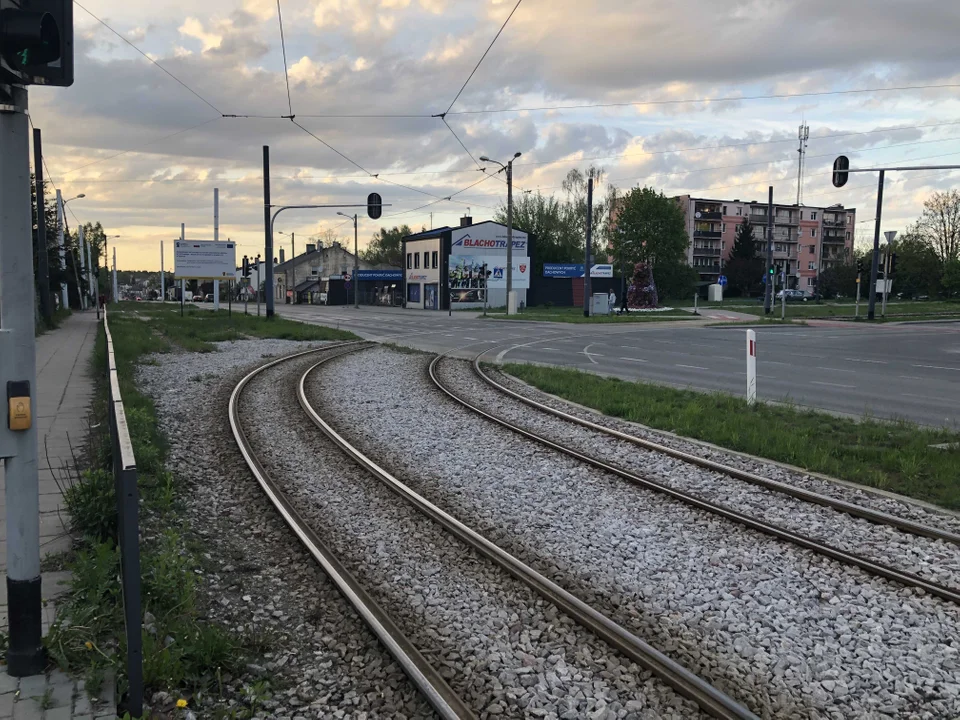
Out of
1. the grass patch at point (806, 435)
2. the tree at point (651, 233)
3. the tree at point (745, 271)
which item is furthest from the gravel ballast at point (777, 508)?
the tree at point (745, 271)

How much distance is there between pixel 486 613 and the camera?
5.07 meters

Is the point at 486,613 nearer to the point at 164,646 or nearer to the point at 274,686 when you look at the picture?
the point at 274,686

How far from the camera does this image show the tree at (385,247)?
5217 inches

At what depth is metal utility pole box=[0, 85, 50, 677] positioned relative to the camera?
3789 mm

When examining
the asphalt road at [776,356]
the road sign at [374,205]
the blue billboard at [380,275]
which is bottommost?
the asphalt road at [776,356]

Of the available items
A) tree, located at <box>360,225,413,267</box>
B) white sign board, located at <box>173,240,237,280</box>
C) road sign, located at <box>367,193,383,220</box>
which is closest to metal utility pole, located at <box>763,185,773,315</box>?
road sign, located at <box>367,193,383,220</box>

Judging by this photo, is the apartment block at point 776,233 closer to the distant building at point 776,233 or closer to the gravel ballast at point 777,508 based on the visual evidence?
the distant building at point 776,233

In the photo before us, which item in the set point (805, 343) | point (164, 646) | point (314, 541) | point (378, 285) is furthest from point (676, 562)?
point (378, 285)

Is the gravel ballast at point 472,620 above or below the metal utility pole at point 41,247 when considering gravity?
below

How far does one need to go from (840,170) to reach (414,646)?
25.4 m

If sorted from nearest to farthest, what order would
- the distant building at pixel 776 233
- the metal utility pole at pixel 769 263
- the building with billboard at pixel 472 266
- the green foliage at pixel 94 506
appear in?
the green foliage at pixel 94 506
the metal utility pole at pixel 769 263
the building with billboard at pixel 472 266
the distant building at pixel 776 233

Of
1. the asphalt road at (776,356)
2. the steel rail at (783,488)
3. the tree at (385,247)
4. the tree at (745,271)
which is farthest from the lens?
the tree at (385,247)

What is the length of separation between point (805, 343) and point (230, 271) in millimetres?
39387

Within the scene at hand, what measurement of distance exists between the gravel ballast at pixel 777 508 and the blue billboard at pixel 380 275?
78332mm
